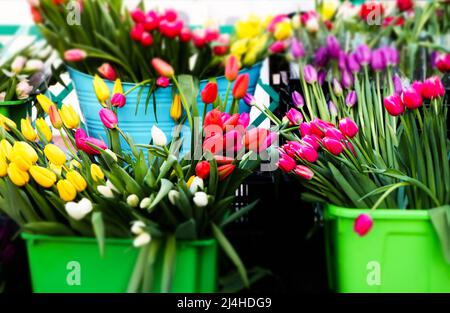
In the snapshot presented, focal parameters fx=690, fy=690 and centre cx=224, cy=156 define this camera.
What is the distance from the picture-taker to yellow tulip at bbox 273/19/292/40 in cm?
186

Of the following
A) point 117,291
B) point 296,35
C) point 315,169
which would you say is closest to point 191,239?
point 117,291

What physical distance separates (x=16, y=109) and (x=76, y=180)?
0.61m

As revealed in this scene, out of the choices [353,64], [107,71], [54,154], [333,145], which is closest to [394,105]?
[333,145]

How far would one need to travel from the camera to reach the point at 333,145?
1.15 metres

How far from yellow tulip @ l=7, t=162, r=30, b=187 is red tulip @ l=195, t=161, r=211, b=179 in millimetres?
269

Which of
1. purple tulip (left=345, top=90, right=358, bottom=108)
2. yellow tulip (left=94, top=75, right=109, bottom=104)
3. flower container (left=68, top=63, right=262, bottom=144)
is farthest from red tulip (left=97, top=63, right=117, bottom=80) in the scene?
purple tulip (left=345, top=90, right=358, bottom=108)

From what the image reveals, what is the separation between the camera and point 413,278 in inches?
44.6

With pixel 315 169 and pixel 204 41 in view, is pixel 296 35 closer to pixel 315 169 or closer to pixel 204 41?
pixel 204 41

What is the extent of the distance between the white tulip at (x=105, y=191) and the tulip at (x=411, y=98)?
520 millimetres

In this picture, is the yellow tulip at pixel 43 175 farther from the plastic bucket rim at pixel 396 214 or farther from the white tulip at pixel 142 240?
the plastic bucket rim at pixel 396 214

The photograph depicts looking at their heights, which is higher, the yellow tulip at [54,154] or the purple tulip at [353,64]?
the purple tulip at [353,64]

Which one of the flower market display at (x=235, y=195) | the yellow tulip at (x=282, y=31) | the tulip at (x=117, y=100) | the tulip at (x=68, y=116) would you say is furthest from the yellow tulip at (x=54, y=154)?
the yellow tulip at (x=282, y=31)

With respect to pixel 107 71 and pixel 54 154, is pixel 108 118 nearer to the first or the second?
pixel 54 154

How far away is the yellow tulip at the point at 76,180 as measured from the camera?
106 centimetres
